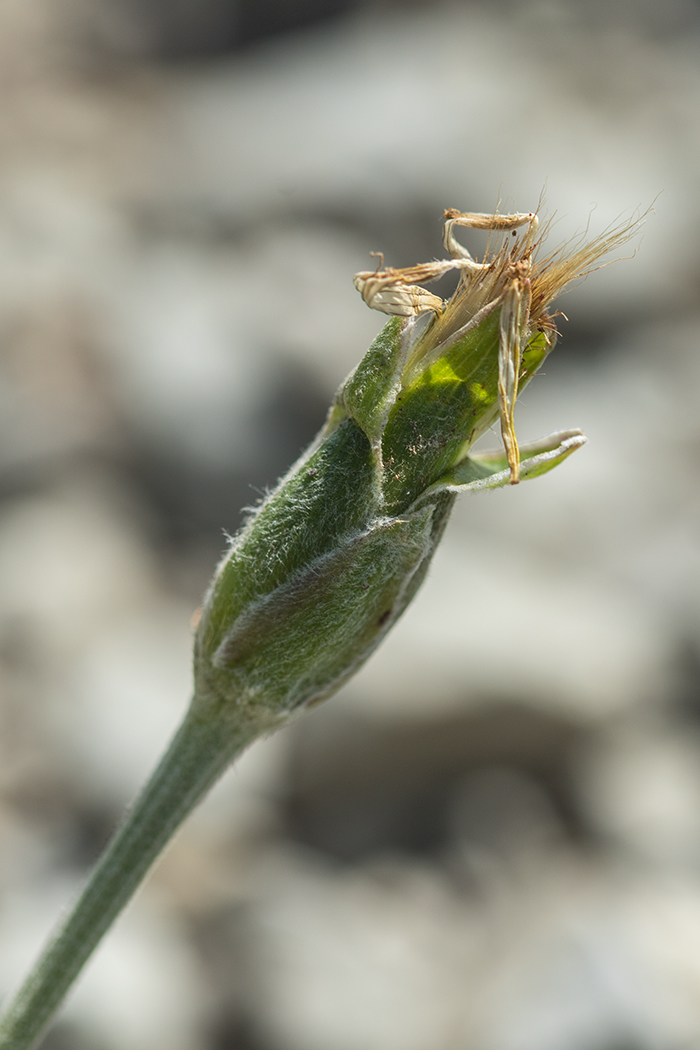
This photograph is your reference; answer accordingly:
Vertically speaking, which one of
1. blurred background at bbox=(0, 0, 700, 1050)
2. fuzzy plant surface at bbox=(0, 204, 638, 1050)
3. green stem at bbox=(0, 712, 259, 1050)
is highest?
fuzzy plant surface at bbox=(0, 204, 638, 1050)

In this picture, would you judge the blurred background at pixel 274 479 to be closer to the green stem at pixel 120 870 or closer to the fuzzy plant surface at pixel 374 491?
the green stem at pixel 120 870

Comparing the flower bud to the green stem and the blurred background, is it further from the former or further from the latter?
the blurred background

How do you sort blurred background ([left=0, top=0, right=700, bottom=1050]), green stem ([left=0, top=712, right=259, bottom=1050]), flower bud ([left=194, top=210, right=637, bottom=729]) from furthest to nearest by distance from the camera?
blurred background ([left=0, top=0, right=700, bottom=1050])
green stem ([left=0, top=712, right=259, bottom=1050])
flower bud ([left=194, top=210, right=637, bottom=729])

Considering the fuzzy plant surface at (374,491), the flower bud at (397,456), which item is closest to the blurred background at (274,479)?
the fuzzy plant surface at (374,491)

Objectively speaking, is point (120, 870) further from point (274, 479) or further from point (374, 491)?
point (274, 479)

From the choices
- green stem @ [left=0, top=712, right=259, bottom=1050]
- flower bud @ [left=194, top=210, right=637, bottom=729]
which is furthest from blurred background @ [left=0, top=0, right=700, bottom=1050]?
flower bud @ [left=194, top=210, right=637, bottom=729]

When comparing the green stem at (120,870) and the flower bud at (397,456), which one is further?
the green stem at (120,870)

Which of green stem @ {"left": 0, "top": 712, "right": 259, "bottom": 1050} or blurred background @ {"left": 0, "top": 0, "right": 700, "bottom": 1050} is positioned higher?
green stem @ {"left": 0, "top": 712, "right": 259, "bottom": 1050}

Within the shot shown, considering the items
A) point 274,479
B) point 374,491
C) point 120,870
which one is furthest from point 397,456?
point 274,479
